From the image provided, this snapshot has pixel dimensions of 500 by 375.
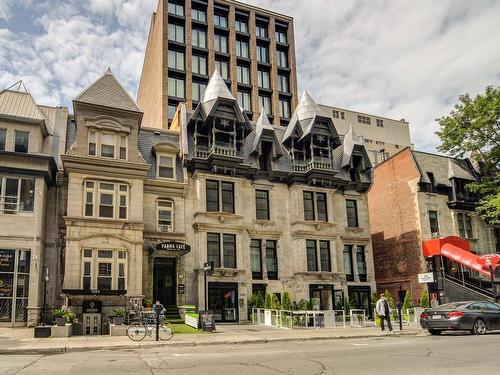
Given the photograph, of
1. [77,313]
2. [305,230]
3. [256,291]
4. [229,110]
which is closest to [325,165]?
[305,230]

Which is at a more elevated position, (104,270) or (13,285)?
(104,270)

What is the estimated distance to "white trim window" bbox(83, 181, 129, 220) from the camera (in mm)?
27875

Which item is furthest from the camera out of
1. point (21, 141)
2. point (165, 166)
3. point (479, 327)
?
point (165, 166)

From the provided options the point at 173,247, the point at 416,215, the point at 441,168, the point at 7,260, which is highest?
the point at 441,168

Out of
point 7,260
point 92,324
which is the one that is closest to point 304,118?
point 92,324

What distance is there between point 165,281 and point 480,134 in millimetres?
27562

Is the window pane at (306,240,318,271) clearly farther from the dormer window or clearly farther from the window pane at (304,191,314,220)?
the dormer window

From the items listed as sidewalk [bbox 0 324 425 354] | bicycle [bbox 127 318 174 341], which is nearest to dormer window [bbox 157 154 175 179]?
bicycle [bbox 127 318 174 341]

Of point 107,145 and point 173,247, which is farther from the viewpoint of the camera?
point 107,145

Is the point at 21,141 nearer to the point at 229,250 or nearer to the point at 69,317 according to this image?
the point at 69,317

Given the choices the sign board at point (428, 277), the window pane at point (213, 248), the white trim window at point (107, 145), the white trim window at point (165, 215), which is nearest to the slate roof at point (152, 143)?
the white trim window at point (165, 215)

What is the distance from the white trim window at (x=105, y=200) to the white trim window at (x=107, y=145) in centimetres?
189

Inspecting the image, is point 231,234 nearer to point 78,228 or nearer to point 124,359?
point 78,228

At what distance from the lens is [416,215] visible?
126 ft
